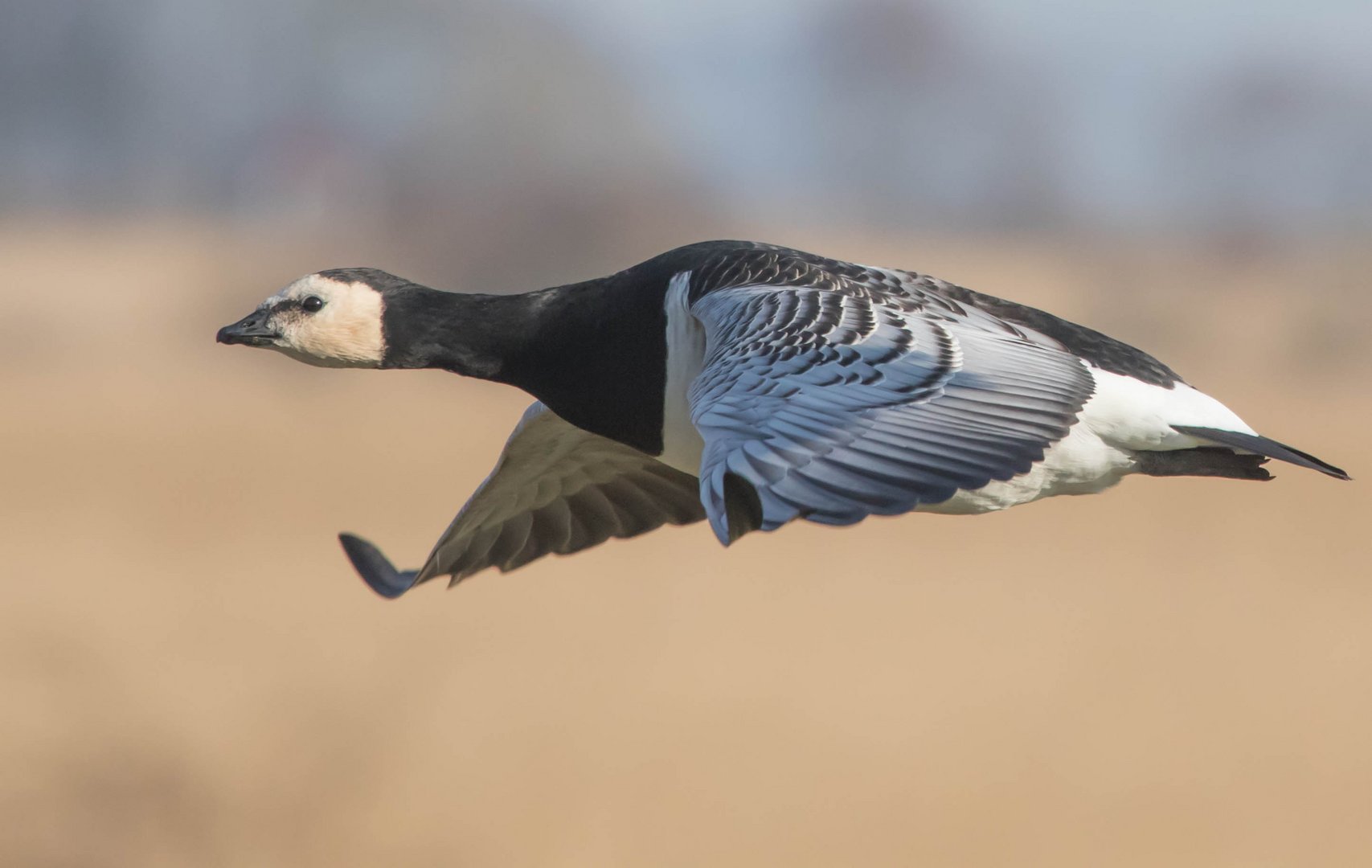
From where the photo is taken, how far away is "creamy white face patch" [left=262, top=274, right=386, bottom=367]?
6133mm

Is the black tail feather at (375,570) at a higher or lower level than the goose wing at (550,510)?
lower

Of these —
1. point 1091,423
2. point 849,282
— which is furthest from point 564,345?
point 1091,423

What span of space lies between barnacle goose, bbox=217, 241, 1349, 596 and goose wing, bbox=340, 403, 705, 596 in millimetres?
27

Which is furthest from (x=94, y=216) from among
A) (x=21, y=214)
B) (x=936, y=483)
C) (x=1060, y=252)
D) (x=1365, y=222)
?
(x=936, y=483)

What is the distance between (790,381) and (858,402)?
0.68ft

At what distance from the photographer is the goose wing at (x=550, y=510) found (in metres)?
7.25

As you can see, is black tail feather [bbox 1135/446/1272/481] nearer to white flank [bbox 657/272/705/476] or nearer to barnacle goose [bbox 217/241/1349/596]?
barnacle goose [bbox 217/241/1349/596]

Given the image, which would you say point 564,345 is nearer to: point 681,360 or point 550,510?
point 681,360

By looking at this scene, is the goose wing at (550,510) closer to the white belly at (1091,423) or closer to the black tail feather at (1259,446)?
the white belly at (1091,423)

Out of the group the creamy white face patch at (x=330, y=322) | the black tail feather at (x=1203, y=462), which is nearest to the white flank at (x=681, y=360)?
the creamy white face patch at (x=330, y=322)

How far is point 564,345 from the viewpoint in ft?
19.9

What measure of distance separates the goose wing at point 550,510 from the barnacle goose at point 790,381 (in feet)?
0.09

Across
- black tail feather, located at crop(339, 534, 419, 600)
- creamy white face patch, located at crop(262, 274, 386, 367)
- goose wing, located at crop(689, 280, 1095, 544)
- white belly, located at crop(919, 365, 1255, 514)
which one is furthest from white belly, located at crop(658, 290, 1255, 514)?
black tail feather, located at crop(339, 534, 419, 600)

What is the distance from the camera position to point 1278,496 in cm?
2083
